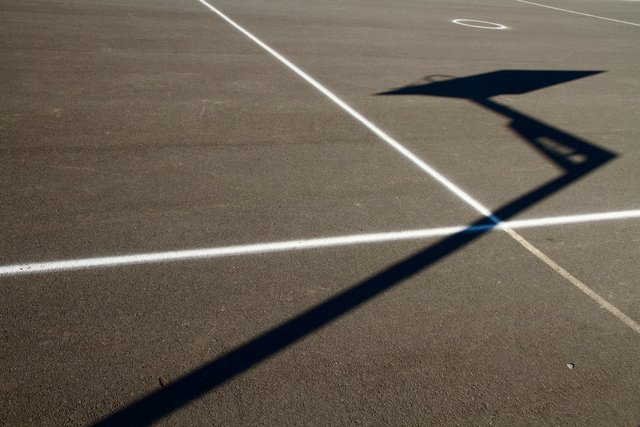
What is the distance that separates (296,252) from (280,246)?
0.16 meters

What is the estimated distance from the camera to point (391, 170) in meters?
6.78

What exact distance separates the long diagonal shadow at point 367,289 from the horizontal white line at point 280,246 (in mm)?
178

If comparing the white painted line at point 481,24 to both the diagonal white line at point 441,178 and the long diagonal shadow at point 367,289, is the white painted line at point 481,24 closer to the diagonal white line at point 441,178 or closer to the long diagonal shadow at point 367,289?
the diagonal white line at point 441,178

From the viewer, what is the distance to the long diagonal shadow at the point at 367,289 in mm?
3434

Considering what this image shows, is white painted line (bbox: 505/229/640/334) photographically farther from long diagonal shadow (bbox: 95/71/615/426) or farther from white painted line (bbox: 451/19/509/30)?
white painted line (bbox: 451/19/509/30)

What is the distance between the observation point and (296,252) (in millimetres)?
5020

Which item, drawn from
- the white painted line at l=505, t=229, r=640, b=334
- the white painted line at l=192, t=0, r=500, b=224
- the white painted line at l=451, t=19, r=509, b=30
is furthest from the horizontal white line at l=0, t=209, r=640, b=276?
the white painted line at l=451, t=19, r=509, b=30

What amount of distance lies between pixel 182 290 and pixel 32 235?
1506 millimetres

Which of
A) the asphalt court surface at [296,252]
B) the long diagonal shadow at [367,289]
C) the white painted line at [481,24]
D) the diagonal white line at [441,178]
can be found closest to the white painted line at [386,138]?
the diagonal white line at [441,178]

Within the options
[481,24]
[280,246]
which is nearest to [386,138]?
[280,246]

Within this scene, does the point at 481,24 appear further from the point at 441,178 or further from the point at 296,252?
the point at 296,252

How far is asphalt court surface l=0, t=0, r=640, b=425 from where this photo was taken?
361 centimetres

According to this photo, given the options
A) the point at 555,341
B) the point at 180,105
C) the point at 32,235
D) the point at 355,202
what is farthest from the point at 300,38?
the point at 555,341

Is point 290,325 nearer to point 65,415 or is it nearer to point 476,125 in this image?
point 65,415
